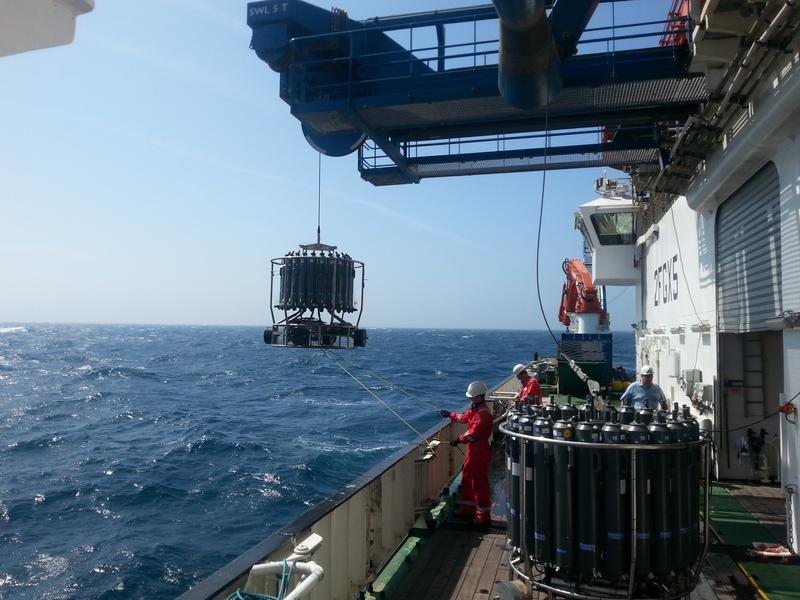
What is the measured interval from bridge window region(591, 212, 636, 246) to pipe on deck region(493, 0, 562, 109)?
8423 mm

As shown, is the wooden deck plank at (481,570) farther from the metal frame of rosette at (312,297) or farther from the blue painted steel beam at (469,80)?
the blue painted steel beam at (469,80)

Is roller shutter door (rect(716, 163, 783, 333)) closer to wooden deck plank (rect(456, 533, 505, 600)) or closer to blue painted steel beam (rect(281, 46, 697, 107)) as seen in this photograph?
blue painted steel beam (rect(281, 46, 697, 107))

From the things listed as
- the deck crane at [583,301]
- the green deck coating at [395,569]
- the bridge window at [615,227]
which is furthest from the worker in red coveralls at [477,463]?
the deck crane at [583,301]

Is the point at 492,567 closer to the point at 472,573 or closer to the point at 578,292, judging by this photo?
the point at 472,573

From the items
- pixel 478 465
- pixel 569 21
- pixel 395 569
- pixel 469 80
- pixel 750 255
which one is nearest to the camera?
pixel 395 569

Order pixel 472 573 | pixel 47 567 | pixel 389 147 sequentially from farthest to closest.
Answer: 1. pixel 47 567
2. pixel 389 147
3. pixel 472 573

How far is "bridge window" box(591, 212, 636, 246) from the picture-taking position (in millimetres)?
15352

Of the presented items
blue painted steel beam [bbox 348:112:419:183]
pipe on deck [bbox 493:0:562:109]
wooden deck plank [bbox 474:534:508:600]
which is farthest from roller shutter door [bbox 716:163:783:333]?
blue painted steel beam [bbox 348:112:419:183]

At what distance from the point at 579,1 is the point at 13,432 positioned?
25.7 metres

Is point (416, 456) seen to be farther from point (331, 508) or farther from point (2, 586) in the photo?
point (2, 586)

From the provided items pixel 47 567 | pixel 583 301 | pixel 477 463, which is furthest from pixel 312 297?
pixel 583 301

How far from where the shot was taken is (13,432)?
23891 millimetres

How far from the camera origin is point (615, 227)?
50.9 feet

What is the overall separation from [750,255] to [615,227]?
27.4 ft
